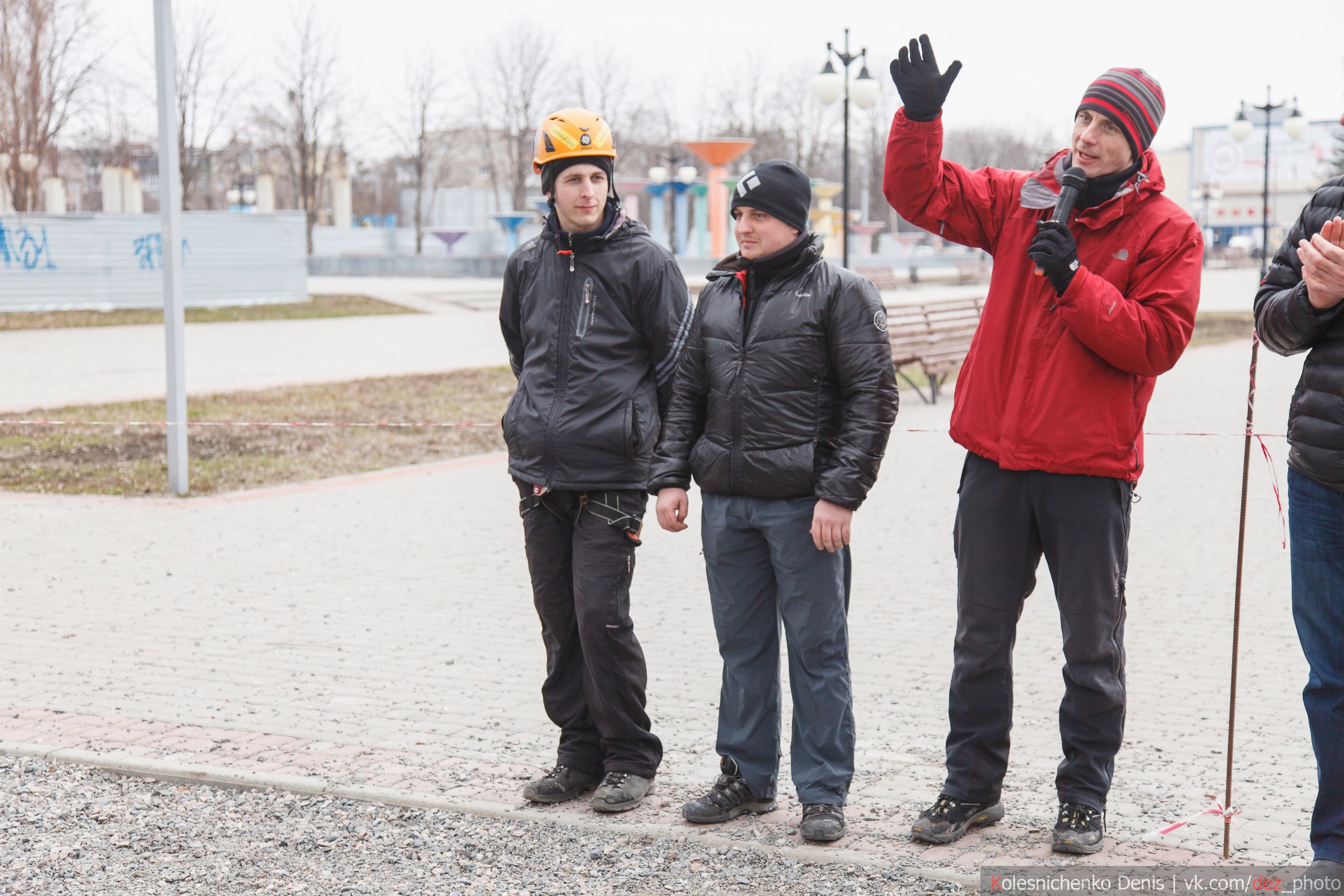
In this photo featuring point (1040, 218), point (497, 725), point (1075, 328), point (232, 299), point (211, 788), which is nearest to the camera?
point (1075, 328)

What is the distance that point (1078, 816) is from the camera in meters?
3.69

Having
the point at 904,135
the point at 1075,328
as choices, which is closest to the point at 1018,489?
the point at 1075,328

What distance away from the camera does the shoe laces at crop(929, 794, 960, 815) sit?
383cm

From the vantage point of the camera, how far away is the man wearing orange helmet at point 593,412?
4.07 metres

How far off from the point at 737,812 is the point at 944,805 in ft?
1.97

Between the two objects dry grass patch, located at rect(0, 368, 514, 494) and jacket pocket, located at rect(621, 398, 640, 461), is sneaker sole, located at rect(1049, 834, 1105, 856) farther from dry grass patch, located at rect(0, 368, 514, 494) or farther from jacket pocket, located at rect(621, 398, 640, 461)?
dry grass patch, located at rect(0, 368, 514, 494)

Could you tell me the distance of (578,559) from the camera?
4.12 m

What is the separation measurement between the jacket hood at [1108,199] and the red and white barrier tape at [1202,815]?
1.59 m

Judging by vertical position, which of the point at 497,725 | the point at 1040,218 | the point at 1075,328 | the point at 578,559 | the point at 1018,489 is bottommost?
the point at 497,725

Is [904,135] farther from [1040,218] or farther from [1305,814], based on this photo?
[1305,814]

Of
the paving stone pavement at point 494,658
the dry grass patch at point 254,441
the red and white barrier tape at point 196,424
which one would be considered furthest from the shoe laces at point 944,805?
the dry grass patch at point 254,441

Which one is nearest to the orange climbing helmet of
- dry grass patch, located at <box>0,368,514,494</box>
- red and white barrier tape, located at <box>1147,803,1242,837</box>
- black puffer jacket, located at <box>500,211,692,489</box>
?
black puffer jacket, located at <box>500,211,692,489</box>

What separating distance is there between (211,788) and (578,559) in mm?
1377

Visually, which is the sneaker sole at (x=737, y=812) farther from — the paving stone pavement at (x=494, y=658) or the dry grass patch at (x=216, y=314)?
the dry grass patch at (x=216, y=314)
